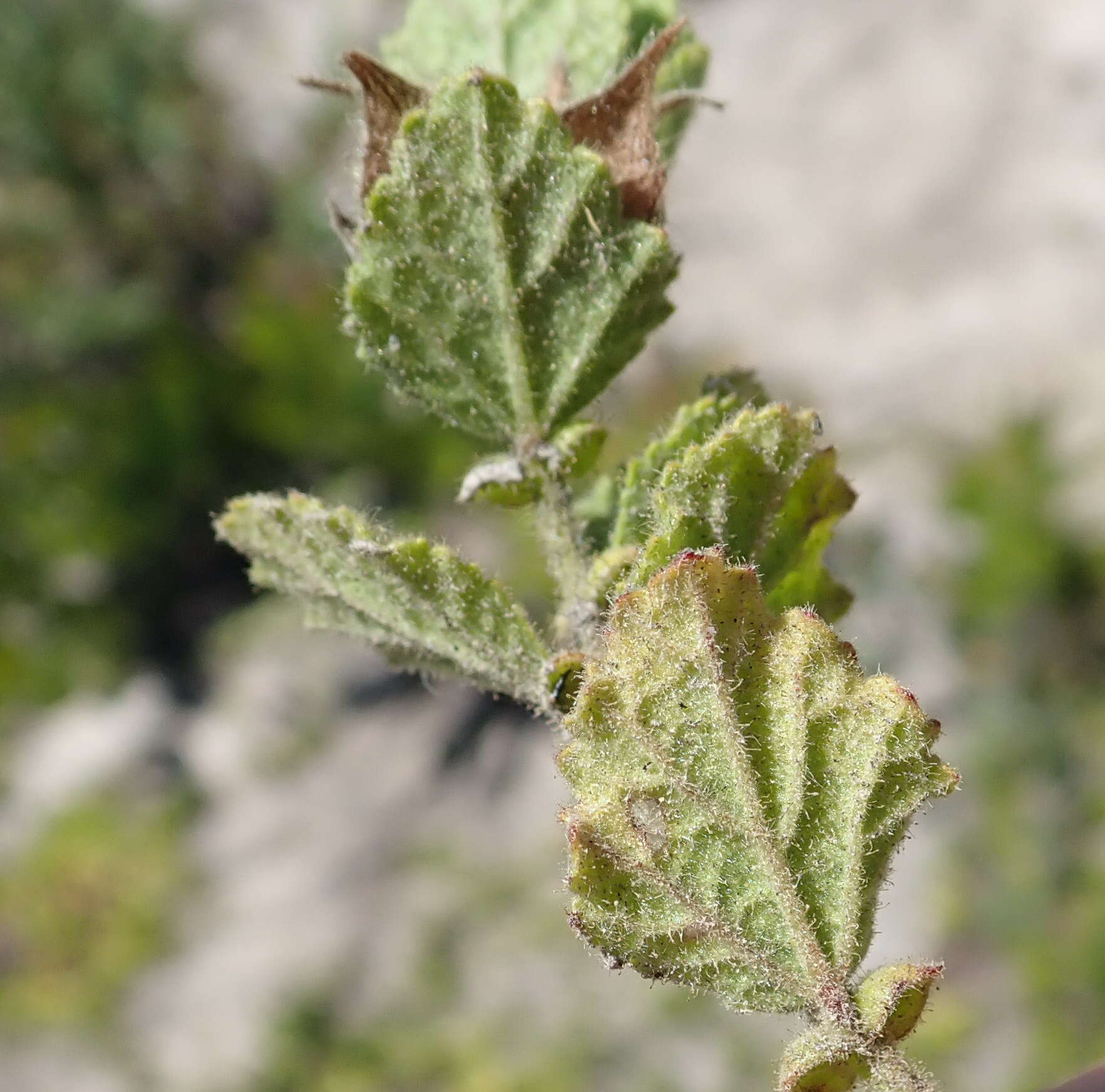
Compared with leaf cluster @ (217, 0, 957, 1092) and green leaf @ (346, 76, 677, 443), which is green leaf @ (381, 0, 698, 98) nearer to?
leaf cluster @ (217, 0, 957, 1092)

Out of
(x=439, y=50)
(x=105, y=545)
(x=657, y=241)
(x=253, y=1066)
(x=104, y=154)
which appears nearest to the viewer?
(x=657, y=241)

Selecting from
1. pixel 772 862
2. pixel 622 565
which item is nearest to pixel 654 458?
pixel 622 565

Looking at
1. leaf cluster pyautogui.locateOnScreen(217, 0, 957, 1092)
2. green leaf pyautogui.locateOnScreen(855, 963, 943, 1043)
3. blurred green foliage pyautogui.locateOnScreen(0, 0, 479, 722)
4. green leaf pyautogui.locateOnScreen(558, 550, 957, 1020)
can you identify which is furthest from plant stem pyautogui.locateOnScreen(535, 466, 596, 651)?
blurred green foliage pyautogui.locateOnScreen(0, 0, 479, 722)

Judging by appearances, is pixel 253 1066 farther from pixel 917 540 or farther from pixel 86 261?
pixel 86 261

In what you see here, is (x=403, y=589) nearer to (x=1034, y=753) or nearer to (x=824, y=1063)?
(x=824, y=1063)

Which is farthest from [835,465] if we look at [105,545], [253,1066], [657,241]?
[105,545]

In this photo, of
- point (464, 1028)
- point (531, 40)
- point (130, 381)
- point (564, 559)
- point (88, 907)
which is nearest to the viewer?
point (564, 559)
